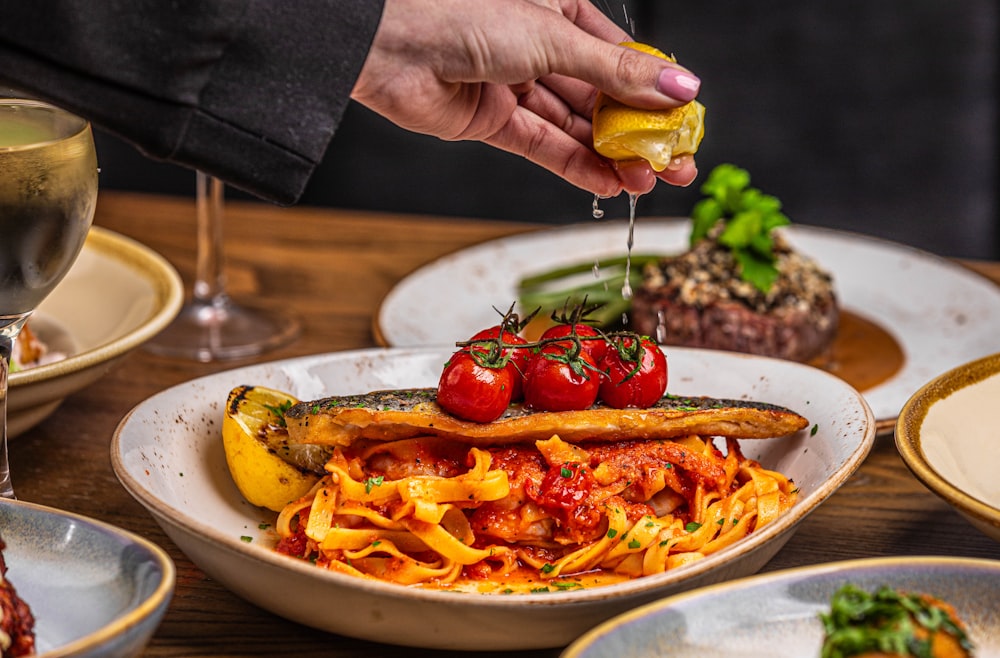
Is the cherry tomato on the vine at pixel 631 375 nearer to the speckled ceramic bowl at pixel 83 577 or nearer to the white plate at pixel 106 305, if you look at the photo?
the speckled ceramic bowl at pixel 83 577

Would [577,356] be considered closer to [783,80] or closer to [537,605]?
[537,605]

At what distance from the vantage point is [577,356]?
1.55 metres

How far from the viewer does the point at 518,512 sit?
1.57 metres

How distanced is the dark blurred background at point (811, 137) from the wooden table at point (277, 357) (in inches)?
66.7

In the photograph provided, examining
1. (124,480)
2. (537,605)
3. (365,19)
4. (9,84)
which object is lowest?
(124,480)

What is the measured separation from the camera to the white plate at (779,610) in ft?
3.82

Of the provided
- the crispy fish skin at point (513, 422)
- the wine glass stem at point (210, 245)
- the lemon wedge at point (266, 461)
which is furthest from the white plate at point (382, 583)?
the wine glass stem at point (210, 245)

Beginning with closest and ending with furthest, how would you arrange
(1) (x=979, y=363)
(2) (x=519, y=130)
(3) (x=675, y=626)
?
(3) (x=675, y=626), (1) (x=979, y=363), (2) (x=519, y=130)

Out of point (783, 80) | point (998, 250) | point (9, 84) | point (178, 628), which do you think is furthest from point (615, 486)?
point (998, 250)

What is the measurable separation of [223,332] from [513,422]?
1.29 metres

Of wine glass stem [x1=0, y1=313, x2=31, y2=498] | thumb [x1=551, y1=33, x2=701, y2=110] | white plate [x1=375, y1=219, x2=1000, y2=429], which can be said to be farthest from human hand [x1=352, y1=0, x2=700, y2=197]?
white plate [x1=375, y1=219, x2=1000, y2=429]

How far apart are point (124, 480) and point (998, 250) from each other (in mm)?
4675

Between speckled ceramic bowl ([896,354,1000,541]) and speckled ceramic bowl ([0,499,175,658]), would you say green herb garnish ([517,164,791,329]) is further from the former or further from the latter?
speckled ceramic bowl ([0,499,175,658])

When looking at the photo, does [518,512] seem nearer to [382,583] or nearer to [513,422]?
[513,422]
